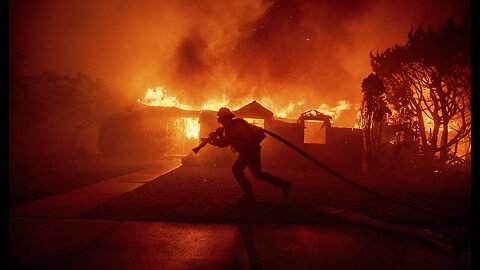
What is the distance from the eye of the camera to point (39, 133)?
29188 mm

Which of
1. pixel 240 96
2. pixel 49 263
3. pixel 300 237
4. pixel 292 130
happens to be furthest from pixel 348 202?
pixel 240 96

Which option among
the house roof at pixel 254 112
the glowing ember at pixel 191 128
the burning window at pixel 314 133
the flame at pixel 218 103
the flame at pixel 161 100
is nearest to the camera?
the house roof at pixel 254 112

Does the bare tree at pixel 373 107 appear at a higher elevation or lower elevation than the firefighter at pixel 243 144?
higher

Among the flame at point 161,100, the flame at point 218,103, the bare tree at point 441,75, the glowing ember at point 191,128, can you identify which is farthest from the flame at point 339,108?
the glowing ember at point 191,128

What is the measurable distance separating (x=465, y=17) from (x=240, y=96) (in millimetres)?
20341

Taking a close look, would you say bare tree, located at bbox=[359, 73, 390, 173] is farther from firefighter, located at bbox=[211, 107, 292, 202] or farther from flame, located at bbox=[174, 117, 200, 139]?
flame, located at bbox=[174, 117, 200, 139]

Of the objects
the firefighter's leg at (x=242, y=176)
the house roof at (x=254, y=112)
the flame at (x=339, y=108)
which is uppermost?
the flame at (x=339, y=108)

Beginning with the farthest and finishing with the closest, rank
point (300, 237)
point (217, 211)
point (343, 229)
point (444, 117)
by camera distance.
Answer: point (444, 117)
point (217, 211)
point (343, 229)
point (300, 237)

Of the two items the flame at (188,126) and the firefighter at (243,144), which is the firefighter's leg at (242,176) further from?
the flame at (188,126)

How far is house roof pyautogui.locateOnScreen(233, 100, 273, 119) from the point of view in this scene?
674 inches

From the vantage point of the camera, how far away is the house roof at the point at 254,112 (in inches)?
674

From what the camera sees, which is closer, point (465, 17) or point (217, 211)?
point (217, 211)

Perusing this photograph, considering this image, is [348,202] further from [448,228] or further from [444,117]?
[444,117]

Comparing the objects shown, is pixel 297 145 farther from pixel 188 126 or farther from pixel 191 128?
pixel 188 126
